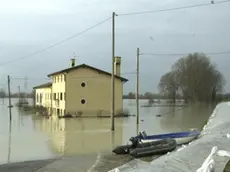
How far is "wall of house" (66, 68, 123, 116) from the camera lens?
4596 centimetres

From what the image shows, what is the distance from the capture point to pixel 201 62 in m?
84.1

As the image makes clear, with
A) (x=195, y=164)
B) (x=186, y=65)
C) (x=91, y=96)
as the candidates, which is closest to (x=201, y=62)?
(x=186, y=65)

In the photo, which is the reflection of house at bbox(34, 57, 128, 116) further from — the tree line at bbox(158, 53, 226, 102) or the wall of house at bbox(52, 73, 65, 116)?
the tree line at bbox(158, 53, 226, 102)

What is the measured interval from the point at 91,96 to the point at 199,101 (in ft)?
135

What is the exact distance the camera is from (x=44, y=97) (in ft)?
203

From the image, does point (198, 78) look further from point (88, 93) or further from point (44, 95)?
point (88, 93)

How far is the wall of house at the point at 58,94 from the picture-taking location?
155ft

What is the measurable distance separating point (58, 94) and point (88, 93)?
5.28m

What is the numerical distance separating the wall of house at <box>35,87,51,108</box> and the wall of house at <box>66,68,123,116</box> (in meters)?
10.9

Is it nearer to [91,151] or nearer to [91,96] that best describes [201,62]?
[91,96]

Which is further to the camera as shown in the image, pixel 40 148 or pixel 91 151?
pixel 40 148

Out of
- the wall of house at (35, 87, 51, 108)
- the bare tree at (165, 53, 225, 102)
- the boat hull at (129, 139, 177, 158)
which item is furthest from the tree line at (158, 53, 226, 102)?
the boat hull at (129, 139, 177, 158)

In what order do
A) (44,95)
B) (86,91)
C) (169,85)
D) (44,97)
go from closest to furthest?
(86,91) → (44,97) → (44,95) → (169,85)

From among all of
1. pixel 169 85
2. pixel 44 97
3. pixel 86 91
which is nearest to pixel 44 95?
pixel 44 97
